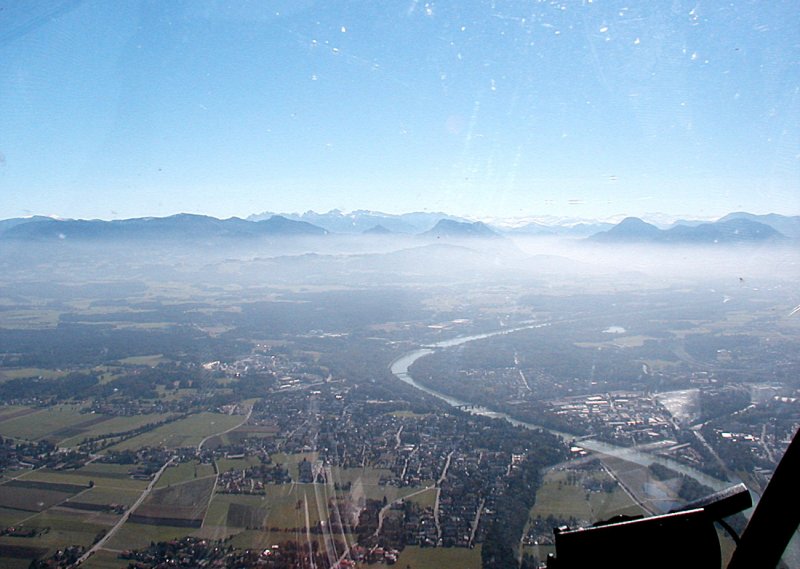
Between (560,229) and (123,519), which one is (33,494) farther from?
(560,229)

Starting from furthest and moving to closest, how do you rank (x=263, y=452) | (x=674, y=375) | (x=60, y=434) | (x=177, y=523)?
(x=674, y=375)
(x=60, y=434)
(x=263, y=452)
(x=177, y=523)

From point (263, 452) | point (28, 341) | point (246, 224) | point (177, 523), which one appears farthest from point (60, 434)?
point (246, 224)

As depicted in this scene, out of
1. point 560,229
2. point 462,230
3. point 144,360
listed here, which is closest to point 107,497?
point 144,360

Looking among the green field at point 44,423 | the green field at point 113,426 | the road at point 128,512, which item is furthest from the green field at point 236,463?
the green field at point 44,423

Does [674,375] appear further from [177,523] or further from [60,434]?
[60,434]

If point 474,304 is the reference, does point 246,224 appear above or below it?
above
